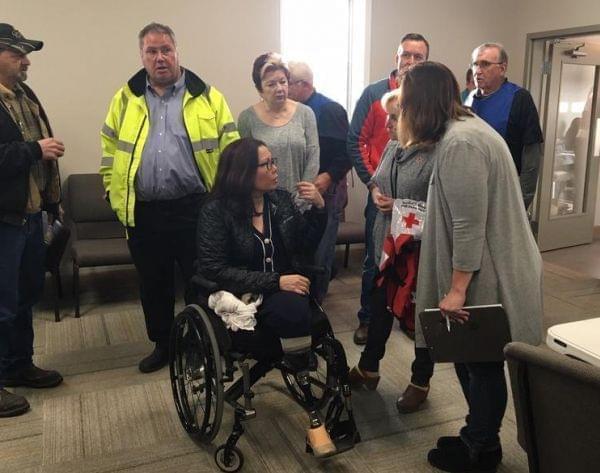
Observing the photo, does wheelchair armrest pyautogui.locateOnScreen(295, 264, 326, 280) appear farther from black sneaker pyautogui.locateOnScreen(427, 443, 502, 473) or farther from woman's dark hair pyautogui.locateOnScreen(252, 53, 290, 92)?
woman's dark hair pyautogui.locateOnScreen(252, 53, 290, 92)

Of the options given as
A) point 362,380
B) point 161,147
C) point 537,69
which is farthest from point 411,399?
point 537,69

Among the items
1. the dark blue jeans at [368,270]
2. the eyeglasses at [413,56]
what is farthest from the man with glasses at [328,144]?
the eyeglasses at [413,56]

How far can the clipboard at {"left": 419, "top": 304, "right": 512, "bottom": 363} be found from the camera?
1526 millimetres

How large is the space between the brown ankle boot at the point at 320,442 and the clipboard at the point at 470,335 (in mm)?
454

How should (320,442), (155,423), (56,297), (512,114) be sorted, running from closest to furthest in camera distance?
(320,442), (155,423), (512,114), (56,297)

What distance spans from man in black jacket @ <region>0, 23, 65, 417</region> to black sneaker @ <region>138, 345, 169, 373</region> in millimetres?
391

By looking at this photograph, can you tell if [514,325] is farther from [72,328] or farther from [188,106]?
[72,328]

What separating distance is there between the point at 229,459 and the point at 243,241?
731 millimetres

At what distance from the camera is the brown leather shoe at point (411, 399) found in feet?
7.20

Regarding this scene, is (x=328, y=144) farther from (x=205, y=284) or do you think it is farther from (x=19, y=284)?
(x=19, y=284)

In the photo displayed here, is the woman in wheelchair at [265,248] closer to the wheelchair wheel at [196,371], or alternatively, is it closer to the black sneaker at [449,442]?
the wheelchair wheel at [196,371]

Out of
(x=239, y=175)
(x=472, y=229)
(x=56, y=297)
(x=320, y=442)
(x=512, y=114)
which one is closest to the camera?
(x=472, y=229)

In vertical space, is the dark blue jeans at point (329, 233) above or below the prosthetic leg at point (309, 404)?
above

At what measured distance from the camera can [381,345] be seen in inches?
84.7
